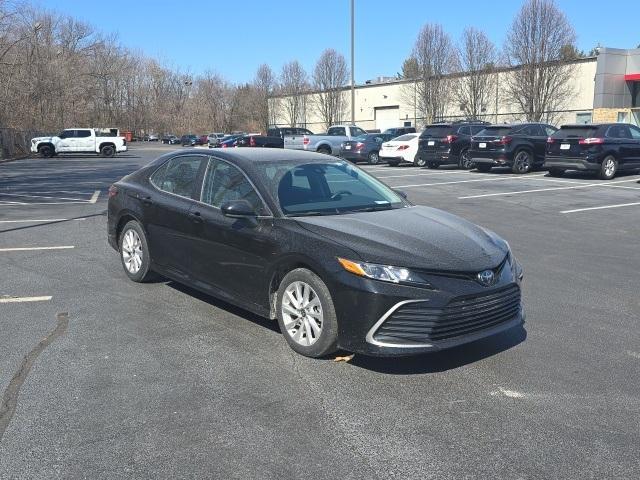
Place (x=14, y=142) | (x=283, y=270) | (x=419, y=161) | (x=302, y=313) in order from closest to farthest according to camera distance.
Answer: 1. (x=302, y=313)
2. (x=283, y=270)
3. (x=419, y=161)
4. (x=14, y=142)

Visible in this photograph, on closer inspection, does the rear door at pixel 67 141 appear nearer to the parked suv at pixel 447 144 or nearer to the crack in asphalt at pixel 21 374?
the parked suv at pixel 447 144

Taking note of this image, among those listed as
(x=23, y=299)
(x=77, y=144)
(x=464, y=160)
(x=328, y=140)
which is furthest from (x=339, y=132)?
(x=23, y=299)

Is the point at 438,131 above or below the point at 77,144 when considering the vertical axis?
above

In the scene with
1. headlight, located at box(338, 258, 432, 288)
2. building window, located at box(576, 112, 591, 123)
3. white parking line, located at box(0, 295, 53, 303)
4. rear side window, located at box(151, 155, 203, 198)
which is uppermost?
building window, located at box(576, 112, 591, 123)

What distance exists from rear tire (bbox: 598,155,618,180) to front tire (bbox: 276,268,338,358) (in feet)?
54.3

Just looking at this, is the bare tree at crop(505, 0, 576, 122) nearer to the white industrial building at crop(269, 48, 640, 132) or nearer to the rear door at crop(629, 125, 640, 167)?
the white industrial building at crop(269, 48, 640, 132)

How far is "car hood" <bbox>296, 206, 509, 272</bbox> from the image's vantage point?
4281mm

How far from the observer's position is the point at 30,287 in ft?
22.0

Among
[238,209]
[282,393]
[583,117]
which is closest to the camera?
[282,393]

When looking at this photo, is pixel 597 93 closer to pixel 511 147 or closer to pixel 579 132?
pixel 511 147

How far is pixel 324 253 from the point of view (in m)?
4.43

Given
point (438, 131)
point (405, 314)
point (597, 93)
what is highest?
point (597, 93)

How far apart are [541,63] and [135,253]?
43.6m

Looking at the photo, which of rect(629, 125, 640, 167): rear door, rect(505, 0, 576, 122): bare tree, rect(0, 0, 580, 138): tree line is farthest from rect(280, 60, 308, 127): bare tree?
rect(629, 125, 640, 167): rear door
